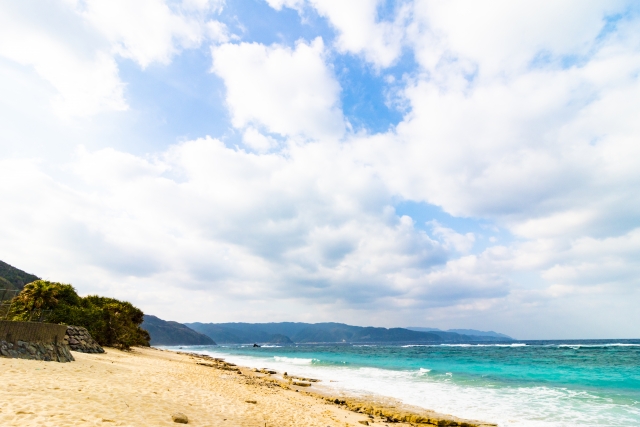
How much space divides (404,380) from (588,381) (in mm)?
17252

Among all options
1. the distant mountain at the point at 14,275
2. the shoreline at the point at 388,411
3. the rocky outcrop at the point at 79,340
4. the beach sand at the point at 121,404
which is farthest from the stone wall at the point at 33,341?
the distant mountain at the point at 14,275

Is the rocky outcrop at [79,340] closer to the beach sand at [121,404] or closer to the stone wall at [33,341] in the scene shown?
the stone wall at [33,341]

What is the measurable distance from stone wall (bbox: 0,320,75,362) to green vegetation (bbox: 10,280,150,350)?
6.62m

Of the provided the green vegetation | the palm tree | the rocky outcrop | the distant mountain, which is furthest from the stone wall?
the distant mountain

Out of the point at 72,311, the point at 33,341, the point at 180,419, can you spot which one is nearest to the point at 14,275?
the point at 72,311

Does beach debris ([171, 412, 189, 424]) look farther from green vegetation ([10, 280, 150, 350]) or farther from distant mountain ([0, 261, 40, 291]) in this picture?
distant mountain ([0, 261, 40, 291])

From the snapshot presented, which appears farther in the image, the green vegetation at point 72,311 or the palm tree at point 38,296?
the palm tree at point 38,296

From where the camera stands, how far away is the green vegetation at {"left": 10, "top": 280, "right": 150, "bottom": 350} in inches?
1035

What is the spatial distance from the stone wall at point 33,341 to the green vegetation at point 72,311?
662cm

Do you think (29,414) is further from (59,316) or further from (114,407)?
(59,316)

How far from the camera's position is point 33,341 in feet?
50.8

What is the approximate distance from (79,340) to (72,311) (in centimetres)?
586

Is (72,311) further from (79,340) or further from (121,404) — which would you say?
(121,404)

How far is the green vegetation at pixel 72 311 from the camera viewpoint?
2630 centimetres
